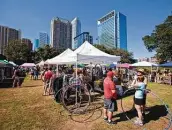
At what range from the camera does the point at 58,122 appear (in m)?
6.50

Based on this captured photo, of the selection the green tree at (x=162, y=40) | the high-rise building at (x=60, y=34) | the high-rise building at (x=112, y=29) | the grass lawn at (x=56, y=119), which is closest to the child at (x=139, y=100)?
the grass lawn at (x=56, y=119)

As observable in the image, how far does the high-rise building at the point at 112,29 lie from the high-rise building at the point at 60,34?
33877 mm

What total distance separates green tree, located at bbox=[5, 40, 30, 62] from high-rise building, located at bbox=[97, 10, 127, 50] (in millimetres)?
91673

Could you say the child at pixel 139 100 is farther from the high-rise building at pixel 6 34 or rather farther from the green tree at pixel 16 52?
the high-rise building at pixel 6 34

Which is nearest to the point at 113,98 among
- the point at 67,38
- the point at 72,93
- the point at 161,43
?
the point at 72,93

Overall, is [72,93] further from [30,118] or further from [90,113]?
[30,118]

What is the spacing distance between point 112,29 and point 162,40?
Result: 422 feet

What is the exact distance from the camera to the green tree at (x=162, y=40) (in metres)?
32.4

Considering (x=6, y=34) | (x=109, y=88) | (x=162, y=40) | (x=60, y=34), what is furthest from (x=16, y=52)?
(x=109, y=88)

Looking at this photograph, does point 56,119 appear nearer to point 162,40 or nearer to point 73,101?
point 73,101

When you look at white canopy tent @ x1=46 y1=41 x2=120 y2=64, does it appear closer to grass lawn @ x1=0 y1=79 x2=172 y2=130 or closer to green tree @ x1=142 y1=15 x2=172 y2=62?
grass lawn @ x1=0 y1=79 x2=172 y2=130

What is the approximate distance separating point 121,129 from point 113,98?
3.53 feet

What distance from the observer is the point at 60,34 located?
408 ft

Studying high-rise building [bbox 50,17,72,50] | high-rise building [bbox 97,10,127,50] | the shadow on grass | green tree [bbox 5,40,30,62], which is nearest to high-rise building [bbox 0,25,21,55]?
high-rise building [bbox 50,17,72,50]
